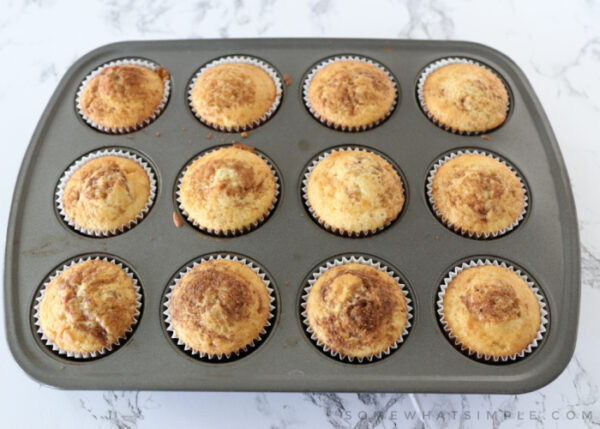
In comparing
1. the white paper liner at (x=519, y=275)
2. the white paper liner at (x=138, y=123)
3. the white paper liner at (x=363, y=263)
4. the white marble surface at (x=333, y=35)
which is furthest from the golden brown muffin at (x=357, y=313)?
the white paper liner at (x=138, y=123)

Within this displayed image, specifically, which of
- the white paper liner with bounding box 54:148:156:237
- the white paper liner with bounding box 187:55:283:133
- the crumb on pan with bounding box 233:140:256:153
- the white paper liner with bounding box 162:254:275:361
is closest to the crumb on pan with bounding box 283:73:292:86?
the white paper liner with bounding box 187:55:283:133

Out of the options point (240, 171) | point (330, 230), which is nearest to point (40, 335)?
point (240, 171)

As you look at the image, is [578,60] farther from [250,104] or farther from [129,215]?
[129,215]

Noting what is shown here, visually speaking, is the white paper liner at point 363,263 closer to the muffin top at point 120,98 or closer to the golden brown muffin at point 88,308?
the golden brown muffin at point 88,308

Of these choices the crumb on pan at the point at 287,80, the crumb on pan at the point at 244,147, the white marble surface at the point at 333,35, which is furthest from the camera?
the crumb on pan at the point at 287,80

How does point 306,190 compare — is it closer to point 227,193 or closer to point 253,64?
point 227,193

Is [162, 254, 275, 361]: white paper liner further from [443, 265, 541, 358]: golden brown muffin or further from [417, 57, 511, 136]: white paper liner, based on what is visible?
[417, 57, 511, 136]: white paper liner

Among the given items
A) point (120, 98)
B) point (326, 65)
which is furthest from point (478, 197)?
point (120, 98)
